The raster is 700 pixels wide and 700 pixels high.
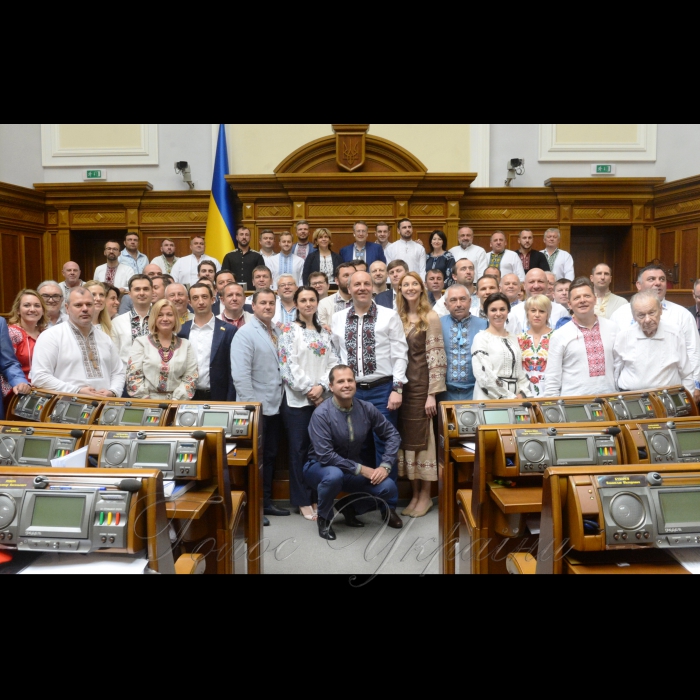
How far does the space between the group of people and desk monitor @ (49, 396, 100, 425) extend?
1.03 feet

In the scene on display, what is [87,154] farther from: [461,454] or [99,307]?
[461,454]

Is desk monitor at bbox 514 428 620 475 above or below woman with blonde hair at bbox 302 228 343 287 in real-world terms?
below

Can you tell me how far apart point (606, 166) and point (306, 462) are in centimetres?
704

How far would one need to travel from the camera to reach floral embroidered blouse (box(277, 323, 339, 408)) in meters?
3.86

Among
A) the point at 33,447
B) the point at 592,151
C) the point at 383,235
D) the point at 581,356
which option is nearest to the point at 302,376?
the point at 581,356

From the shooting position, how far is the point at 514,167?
8711 mm

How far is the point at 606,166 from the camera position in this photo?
8781 mm

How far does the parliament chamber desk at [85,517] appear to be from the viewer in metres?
A: 1.66

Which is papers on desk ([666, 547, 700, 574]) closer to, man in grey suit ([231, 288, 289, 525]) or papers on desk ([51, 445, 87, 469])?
papers on desk ([51, 445, 87, 469])

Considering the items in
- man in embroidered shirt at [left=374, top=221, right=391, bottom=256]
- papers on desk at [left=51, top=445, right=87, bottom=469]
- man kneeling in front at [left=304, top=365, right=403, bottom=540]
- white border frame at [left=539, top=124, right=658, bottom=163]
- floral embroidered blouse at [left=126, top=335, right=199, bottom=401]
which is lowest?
man kneeling in front at [left=304, top=365, right=403, bottom=540]

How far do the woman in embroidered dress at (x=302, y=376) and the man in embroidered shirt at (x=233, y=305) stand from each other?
16.5 inches

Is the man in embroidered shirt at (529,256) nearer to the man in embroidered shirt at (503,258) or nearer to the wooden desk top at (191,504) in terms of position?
the man in embroidered shirt at (503,258)

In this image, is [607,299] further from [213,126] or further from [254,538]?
[213,126]

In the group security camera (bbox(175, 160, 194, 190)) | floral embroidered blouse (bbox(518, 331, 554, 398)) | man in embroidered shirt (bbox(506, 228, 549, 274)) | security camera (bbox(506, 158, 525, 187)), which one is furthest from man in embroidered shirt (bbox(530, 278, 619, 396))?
security camera (bbox(175, 160, 194, 190))
